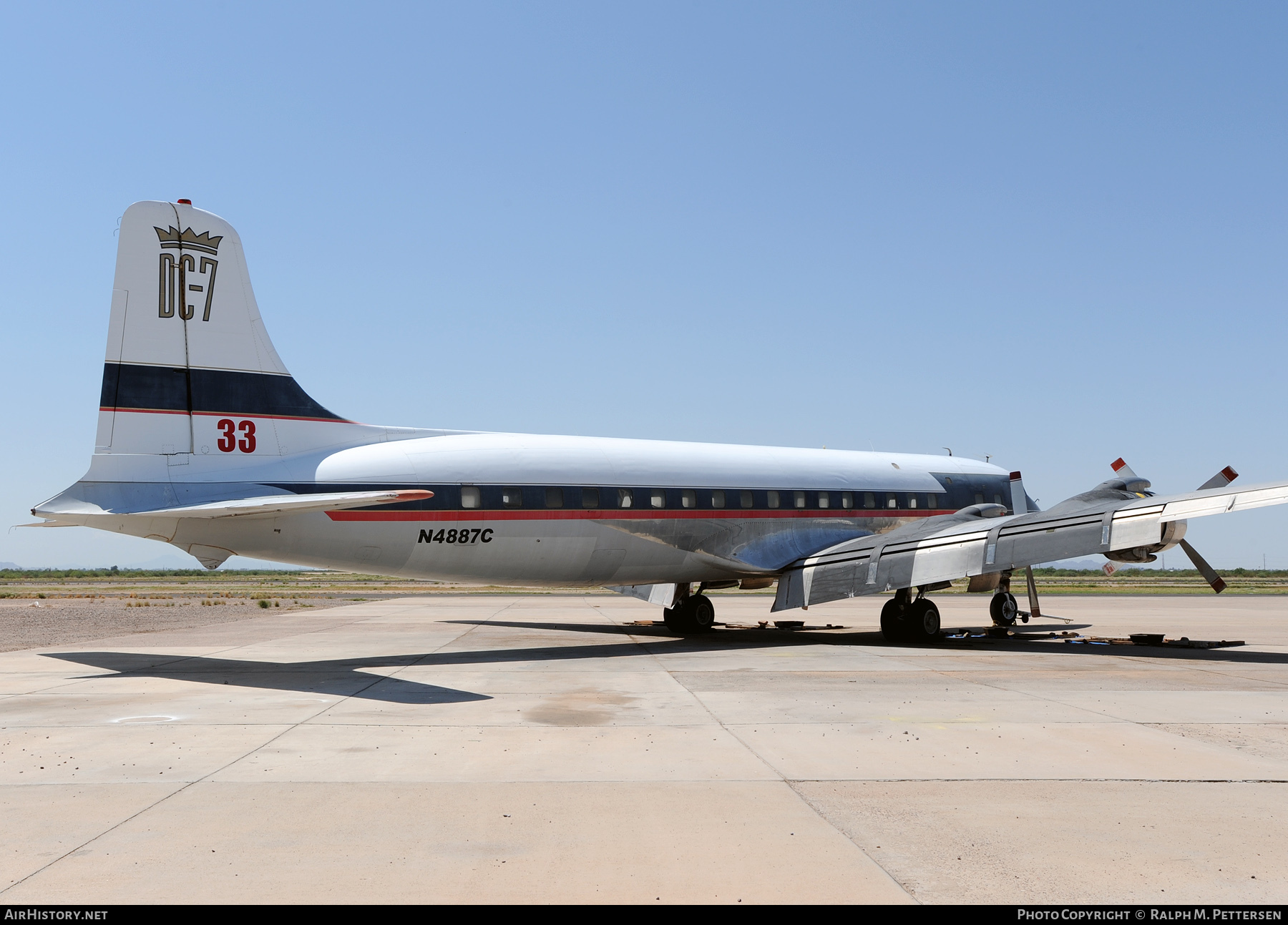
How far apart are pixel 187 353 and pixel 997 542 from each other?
53.3 ft

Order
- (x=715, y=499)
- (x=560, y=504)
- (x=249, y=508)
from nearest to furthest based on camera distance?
(x=249, y=508) → (x=560, y=504) → (x=715, y=499)

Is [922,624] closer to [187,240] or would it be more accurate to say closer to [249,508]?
→ [249,508]

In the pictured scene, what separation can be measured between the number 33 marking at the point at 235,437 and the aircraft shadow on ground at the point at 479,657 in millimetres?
3814

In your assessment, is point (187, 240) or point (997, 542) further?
point (997, 542)

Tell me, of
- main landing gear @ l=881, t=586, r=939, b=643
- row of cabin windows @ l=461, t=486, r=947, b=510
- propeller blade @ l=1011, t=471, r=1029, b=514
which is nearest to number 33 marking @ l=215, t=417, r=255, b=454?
row of cabin windows @ l=461, t=486, r=947, b=510

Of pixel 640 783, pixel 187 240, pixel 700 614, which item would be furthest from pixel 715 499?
pixel 640 783

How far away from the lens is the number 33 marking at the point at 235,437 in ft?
55.3

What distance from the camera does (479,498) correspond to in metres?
18.9

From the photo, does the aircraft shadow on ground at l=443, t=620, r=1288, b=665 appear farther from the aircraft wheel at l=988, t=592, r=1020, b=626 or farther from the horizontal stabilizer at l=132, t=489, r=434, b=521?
the horizontal stabilizer at l=132, t=489, r=434, b=521

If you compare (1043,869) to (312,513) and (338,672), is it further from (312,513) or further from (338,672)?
(312,513)

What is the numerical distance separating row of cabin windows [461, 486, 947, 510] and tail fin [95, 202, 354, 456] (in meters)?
4.12

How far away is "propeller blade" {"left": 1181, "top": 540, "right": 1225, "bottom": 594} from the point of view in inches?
750

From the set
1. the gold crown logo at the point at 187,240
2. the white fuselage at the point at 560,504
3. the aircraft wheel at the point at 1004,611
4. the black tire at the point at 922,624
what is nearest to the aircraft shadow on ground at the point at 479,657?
the black tire at the point at 922,624
